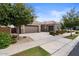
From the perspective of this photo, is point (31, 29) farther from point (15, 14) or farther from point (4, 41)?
point (4, 41)

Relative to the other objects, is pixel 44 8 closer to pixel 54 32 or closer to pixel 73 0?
pixel 73 0

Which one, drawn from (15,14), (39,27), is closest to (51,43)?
(15,14)

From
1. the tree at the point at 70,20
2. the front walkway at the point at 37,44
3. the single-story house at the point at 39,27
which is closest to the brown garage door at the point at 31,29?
the single-story house at the point at 39,27

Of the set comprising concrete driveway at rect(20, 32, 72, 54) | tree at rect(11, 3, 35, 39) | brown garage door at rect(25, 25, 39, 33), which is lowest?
brown garage door at rect(25, 25, 39, 33)

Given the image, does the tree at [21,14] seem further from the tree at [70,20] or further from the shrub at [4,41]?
the tree at [70,20]

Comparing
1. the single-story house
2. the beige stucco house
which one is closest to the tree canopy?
the single-story house

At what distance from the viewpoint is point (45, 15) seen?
60.2 ft

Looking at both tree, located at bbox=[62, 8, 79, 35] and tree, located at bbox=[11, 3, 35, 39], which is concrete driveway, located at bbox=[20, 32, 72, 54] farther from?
tree, located at bbox=[62, 8, 79, 35]

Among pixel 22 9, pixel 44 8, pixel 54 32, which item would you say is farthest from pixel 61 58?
pixel 54 32

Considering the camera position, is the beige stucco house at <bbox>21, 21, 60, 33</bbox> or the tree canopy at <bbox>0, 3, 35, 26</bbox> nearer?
the tree canopy at <bbox>0, 3, 35, 26</bbox>

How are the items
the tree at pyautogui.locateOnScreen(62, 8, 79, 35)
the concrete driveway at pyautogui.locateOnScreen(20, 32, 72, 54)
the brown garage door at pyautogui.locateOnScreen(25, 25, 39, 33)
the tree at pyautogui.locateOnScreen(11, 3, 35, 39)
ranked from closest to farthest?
the concrete driveway at pyautogui.locateOnScreen(20, 32, 72, 54), the tree at pyautogui.locateOnScreen(11, 3, 35, 39), the tree at pyautogui.locateOnScreen(62, 8, 79, 35), the brown garage door at pyautogui.locateOnScreen(25, 25, 39, 33)

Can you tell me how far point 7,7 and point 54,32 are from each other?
10789 mm

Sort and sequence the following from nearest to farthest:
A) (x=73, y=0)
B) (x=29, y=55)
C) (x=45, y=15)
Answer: (x=29, y=55), (x=73, y=0), (x=45, y=15)

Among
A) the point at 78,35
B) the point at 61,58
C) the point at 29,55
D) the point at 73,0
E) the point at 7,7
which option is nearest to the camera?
the point at 61,58
